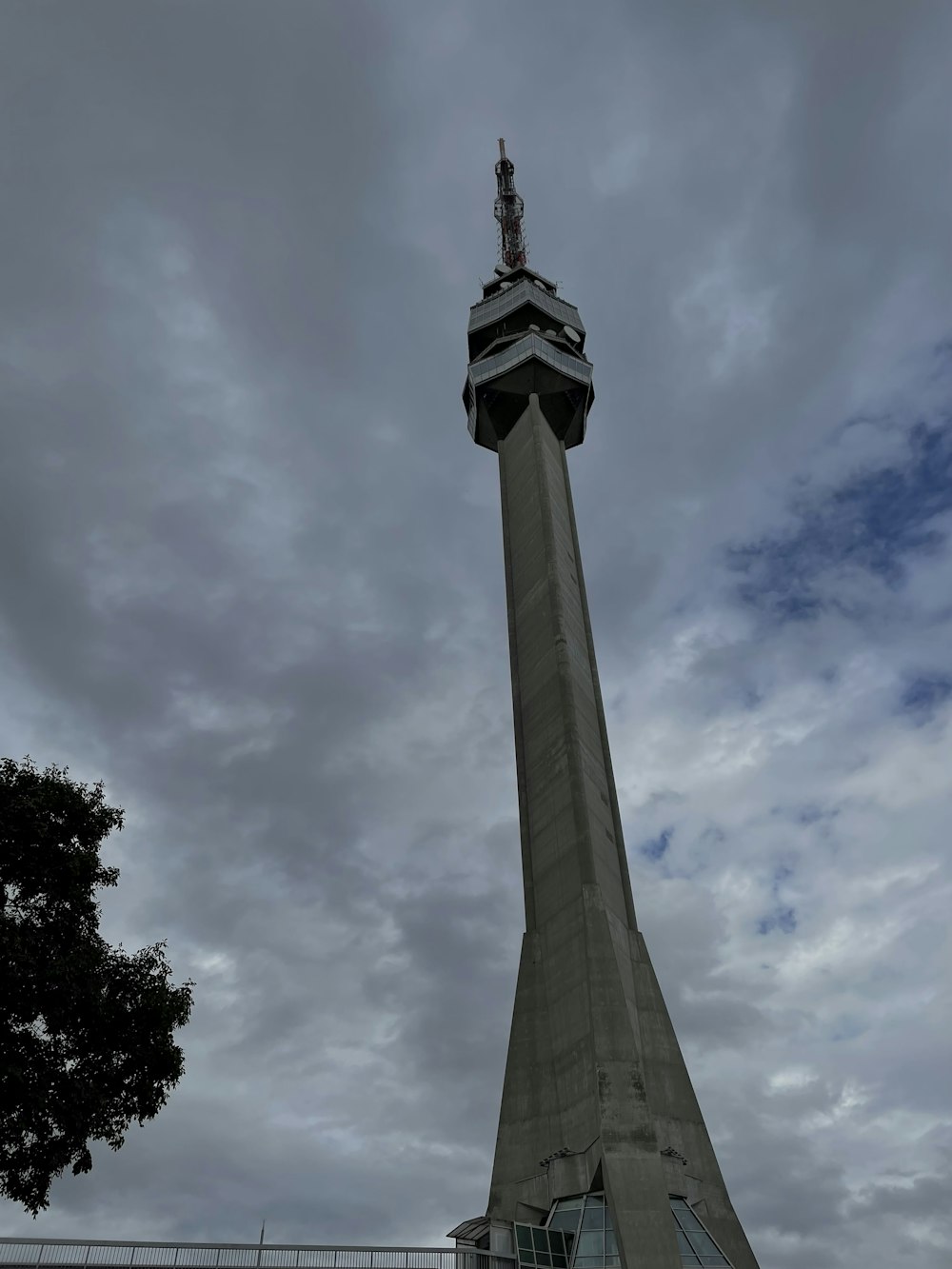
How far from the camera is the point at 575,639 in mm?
52312

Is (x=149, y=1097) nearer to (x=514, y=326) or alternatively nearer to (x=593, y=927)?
(x=593, y=927)

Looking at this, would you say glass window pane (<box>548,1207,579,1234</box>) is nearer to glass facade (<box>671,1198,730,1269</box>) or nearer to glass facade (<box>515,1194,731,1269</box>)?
glass facade (<box>515,1194,731,1269</box>)

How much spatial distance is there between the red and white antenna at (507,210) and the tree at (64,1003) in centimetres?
6284

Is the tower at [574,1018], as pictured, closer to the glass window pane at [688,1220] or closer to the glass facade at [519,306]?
the glass window pane at [688,1220]

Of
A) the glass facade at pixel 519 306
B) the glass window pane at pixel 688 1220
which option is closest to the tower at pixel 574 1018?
the glass window pane at pixel 688 1220

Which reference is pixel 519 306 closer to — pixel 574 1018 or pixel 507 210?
pixel 507 210

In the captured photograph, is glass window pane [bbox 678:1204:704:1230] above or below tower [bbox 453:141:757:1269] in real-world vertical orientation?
below

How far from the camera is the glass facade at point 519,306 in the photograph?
6738 cm

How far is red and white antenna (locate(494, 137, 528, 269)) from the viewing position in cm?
7650

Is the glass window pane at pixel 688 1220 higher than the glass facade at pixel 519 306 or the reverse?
the reverse

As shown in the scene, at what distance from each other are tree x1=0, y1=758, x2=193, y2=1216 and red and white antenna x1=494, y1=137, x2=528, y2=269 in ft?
206

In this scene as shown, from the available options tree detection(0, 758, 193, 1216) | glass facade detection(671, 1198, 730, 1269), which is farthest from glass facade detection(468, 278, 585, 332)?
glass facade detection(671, 1198, 730, 1269)

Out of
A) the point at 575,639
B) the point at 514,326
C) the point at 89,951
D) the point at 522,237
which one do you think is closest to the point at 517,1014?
the point at 575,639

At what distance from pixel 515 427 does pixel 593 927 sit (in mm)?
34682
